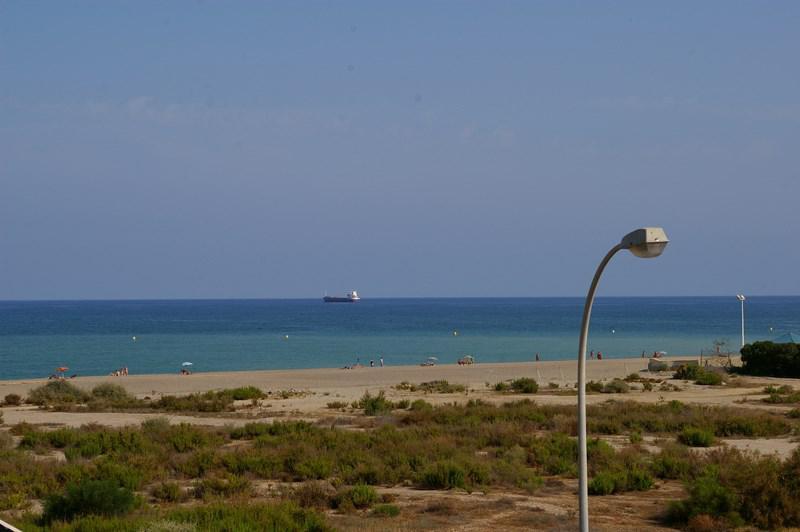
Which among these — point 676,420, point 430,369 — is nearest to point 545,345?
point 430,369

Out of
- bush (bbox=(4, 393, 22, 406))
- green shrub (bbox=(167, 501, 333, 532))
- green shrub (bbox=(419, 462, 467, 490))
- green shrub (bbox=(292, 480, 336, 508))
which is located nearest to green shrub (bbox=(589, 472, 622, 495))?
green shrub (bbox=(419, 462, 467, 490))

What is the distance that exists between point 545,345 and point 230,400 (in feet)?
224

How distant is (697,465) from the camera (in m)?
19.7

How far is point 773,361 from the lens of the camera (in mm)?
50125

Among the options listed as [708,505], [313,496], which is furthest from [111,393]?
[708,505]

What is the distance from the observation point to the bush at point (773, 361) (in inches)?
1964

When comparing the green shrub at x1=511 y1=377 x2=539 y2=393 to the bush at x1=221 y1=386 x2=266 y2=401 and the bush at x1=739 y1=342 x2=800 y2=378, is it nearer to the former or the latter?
the bush at x1=221 y1=386 x2=266 y2=401

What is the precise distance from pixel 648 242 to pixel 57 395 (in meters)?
37.5

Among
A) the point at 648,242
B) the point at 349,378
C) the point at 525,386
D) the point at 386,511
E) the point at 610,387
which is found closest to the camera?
the point at 648,242

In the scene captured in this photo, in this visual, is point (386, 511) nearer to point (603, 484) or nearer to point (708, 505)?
point (603, 484)

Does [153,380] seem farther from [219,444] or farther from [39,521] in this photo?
[39,521]

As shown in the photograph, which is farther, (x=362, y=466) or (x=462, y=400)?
(x=462, y=400)

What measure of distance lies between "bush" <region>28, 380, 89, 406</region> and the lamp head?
35.0 m

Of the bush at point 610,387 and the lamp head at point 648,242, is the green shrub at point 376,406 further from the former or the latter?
the lamp head at point 648,242
